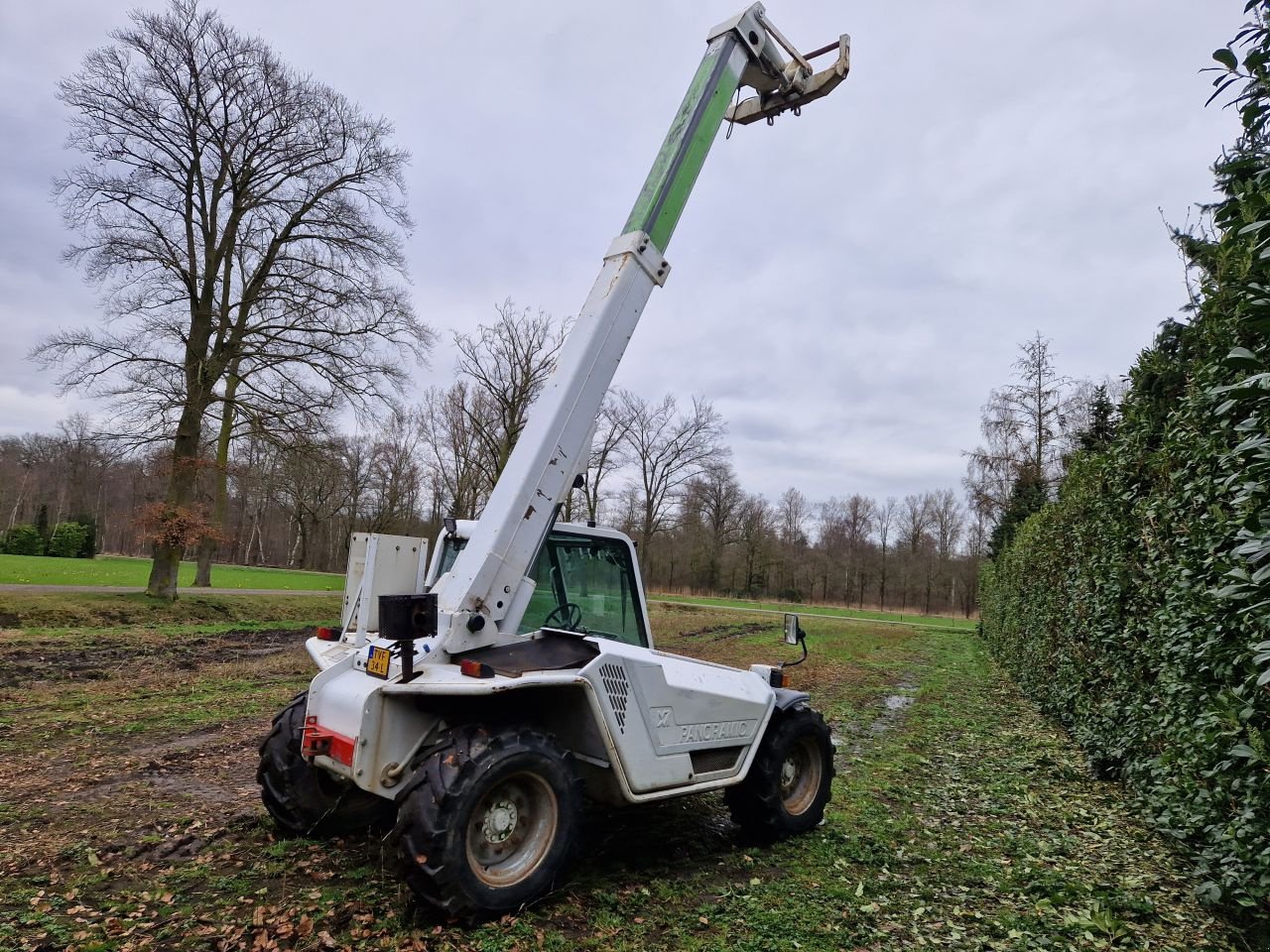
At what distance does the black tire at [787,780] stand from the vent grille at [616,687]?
145cm

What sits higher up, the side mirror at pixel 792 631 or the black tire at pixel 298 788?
the side mirror at pixel 792 631

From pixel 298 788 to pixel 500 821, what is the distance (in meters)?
1.65

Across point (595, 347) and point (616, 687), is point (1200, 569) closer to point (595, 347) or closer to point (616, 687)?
point (616, 687)

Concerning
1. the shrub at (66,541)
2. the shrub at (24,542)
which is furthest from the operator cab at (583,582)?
the shrub at (24,542)

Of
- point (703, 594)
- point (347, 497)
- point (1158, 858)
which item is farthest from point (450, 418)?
point (1158, 858)

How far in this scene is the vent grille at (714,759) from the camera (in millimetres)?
4645

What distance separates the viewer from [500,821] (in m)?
3.81

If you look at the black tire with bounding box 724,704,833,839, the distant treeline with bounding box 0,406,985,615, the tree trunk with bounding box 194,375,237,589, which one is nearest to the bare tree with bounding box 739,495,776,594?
the distant treeline with bounding box 0,406,985,615

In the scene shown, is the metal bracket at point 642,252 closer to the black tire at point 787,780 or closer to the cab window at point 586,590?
the cab window at point 586,590

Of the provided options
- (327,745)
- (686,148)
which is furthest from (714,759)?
(686,148)

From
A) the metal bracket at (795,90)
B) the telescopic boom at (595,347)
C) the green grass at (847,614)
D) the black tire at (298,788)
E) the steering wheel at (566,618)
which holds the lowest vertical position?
the green grass at (847,614)

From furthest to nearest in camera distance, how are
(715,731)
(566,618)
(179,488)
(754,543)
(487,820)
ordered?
(754,543), (179,488), (566,618), (715,731), (487,820)

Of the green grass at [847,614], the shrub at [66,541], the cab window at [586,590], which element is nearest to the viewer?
the cab window at [586,590]

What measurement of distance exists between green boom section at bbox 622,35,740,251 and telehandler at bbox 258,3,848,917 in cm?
1
